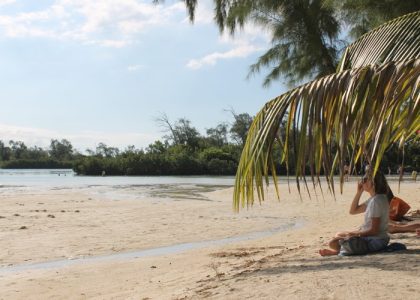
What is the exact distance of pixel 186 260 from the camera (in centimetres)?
862

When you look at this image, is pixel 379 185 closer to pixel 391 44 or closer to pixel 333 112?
pixel 391 44

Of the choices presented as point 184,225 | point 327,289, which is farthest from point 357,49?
point 184,225

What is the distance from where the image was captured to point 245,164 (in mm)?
3605

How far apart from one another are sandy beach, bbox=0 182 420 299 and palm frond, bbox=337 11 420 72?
136 cm

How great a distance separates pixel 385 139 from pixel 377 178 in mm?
2554

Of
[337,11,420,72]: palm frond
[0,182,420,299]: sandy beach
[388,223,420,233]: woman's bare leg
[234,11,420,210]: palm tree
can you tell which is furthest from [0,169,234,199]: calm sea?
[234,11,420,210]: palm tree

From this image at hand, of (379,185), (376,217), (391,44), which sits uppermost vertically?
(391,44)

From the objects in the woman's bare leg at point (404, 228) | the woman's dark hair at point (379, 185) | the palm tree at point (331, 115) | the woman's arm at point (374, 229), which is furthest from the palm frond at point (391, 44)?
the woman's bare leg at point (404, 228)

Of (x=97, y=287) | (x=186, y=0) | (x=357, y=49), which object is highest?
(x=186, y=0)

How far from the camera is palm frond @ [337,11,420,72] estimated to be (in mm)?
4109

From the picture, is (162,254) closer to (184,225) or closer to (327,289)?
(184,225)

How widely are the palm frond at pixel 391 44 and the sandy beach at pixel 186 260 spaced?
53.6 inches

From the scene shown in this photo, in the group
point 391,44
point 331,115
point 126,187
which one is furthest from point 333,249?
point 126,187

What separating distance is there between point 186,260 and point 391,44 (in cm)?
537
